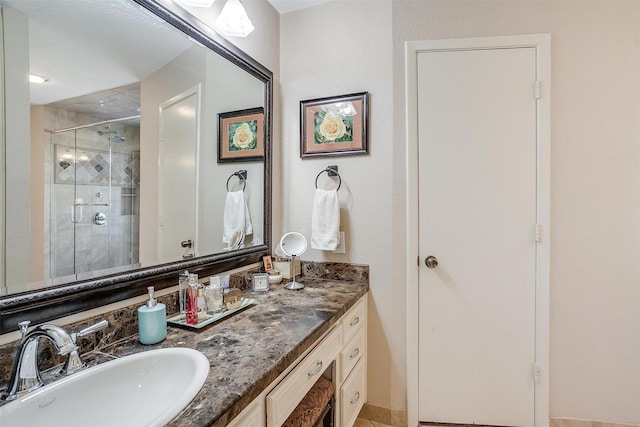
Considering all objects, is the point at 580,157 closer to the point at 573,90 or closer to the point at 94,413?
the point at 573,90

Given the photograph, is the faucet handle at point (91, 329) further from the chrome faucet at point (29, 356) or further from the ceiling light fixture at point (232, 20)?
the ceiling light fixture at point (232, 20)

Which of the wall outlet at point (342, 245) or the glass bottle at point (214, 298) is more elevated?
the wall outlet at point (342, 245)

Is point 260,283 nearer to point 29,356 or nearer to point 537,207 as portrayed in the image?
point 29,356

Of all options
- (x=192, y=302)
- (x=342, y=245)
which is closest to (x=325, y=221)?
(x=342, y=245)

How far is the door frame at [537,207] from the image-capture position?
1.66 meters

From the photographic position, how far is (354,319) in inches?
64.6

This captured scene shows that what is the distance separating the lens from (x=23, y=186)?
0.84 metres

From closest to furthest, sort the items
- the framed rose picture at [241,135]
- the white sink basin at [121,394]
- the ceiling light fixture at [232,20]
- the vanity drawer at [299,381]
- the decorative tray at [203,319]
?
the white sink basin at [121,394]
the vanity drawer at [299,381]
the decorative tray at [203,319]
the ceiling light fixture at [232,20]
the framed rose picture at [241,135]

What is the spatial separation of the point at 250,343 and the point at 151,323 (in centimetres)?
32

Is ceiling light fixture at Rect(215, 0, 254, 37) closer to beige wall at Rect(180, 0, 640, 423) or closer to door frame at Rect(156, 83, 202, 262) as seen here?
beige wall at Rect(180, 0, 640, 423)

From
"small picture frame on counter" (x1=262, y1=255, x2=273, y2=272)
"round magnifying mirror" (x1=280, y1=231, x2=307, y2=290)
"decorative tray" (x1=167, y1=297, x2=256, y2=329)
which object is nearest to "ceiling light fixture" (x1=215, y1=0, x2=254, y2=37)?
"round magnifying mirror" (x1=280, y1=231, x2=307, y2=290)

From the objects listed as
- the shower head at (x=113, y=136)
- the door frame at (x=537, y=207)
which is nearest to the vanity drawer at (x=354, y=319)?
the door frame at (x=537, y=207)

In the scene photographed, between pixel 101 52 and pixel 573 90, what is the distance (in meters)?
2.16

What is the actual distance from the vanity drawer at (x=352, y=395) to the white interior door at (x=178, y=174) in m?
0.98
